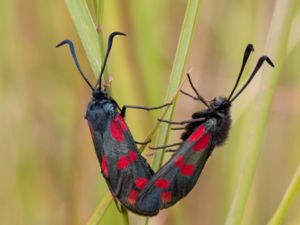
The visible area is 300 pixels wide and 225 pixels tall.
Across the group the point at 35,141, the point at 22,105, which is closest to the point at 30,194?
the point at 35,141

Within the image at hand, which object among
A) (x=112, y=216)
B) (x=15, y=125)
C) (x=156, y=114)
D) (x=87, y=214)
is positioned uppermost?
(x=156, y=114)

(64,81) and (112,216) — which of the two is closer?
(112,216)

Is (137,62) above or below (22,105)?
above

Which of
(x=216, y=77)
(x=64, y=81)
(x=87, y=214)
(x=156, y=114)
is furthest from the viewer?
(x=216, y=77)

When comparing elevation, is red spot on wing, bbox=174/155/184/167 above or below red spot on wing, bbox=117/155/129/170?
above

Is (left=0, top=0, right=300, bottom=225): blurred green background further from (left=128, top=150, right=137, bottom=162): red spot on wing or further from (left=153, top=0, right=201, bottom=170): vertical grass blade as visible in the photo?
(left=153, top=0, right=201, bottom=170): vertical grass blade

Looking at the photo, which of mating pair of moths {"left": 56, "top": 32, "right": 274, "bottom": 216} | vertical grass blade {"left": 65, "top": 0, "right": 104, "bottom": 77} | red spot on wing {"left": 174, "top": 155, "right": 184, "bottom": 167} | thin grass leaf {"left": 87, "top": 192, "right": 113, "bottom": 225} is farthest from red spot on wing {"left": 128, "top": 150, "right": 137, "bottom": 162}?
→ vertical grass blade {"left": 65, "top": 0, "right": 104, "bottom": 77}

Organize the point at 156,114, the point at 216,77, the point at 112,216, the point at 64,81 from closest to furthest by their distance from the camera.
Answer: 1. the point at 112,216
2. the point at 156,114
3. the point at 64,81
4. the point at 216,77

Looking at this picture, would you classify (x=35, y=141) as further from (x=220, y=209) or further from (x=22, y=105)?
(x=220, y=209)
